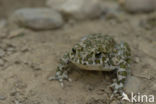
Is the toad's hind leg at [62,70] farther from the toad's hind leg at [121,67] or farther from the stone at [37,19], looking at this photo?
the stone at [37,19]

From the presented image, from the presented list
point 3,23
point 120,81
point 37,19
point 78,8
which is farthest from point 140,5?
point 3,23

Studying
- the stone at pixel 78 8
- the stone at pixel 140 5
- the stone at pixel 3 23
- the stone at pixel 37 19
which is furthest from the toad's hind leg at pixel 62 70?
the stone at pixel 140 5

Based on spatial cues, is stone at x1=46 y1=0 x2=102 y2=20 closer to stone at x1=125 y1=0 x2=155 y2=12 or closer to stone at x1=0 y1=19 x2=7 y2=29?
stone at x1=125 y1=0 x2=155 y2=12

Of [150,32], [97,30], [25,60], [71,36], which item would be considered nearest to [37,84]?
[25,60]

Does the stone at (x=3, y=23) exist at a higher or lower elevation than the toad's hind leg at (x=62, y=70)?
higher

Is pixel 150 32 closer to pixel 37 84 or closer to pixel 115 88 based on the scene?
pixel 115 88
